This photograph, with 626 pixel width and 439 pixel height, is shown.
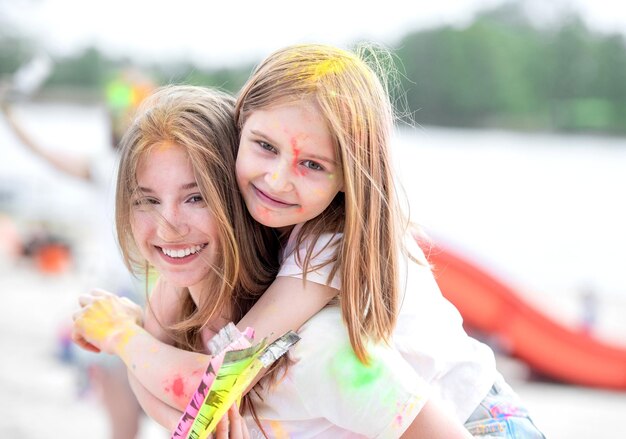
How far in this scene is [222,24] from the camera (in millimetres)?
43656

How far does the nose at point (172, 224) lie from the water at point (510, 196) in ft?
1.46

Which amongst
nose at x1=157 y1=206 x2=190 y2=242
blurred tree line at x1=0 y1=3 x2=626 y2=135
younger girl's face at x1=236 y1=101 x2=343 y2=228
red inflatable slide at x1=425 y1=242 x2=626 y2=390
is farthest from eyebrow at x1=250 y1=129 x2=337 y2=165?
blurred tree line at x1=0 y1=3 x2=626 y2=135

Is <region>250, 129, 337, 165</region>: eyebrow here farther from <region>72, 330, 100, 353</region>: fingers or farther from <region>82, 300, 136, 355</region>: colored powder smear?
<region>72, 330, 100, 353</region>: fingers

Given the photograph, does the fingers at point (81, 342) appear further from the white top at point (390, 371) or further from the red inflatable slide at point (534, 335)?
the red inflatable slide at point (534, 335)

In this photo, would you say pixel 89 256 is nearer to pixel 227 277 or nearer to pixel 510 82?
pixel 227 277

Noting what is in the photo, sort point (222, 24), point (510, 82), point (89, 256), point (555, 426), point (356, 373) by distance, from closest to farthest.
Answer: point (356, 373), point (555, 426), point (89, 256), point (510, 82), point (222, 24)

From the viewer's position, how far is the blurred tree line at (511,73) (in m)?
37.8

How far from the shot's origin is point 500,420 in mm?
1614

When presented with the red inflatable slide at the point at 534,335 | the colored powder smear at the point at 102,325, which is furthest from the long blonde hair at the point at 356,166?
the red inflatable slide at the point at 534,335

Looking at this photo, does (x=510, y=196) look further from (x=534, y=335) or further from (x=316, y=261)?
(x=316, y=261)

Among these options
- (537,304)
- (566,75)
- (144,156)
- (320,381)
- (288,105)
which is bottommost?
(566,75)

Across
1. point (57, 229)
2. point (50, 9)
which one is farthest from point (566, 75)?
point (57, 229)

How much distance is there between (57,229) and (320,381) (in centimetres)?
1290

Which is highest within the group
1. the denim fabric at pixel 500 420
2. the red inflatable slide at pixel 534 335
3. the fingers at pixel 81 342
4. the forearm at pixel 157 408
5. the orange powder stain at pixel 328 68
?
the orange powder stain at pixel 328 68
